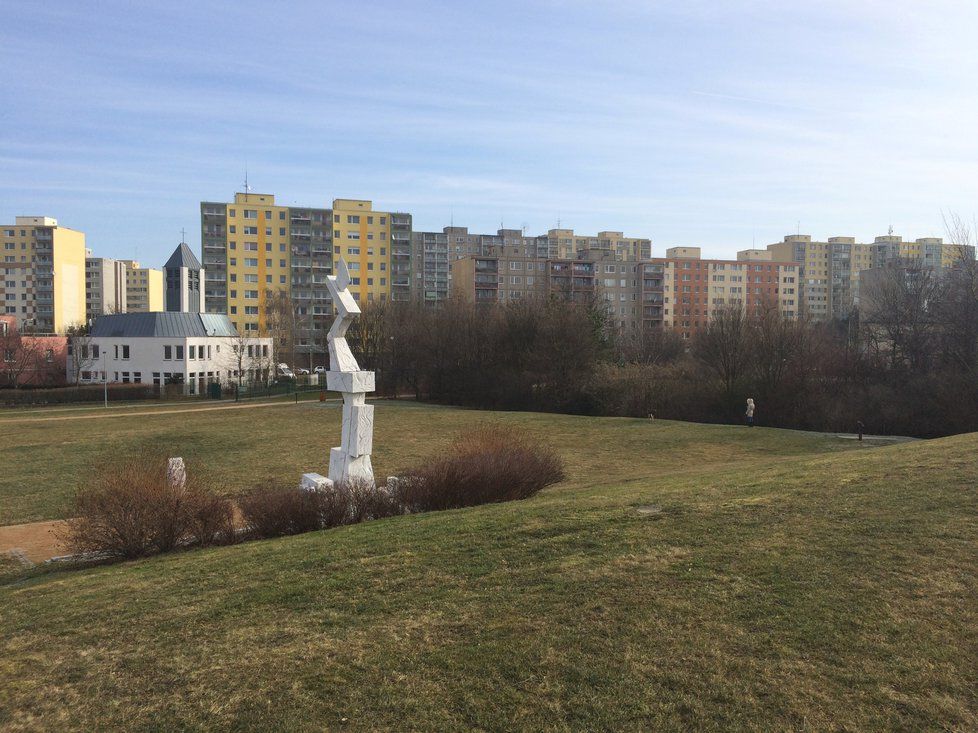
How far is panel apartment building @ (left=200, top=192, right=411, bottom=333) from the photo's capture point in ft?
302

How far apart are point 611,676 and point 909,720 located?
227cm

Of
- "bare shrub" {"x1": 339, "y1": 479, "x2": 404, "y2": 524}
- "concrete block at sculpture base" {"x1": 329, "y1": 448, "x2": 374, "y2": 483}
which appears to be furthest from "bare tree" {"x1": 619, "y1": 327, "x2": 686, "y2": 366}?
"bare shrub" {"x1": 339, "y1": 479, "x2": 404, "y2": 524}

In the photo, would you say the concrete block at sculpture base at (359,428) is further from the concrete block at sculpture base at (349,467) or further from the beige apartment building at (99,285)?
the beige apartment building at (99,285)

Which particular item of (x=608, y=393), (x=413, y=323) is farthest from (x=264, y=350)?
(x=608, y=393)

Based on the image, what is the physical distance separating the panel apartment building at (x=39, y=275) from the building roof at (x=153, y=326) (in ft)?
190

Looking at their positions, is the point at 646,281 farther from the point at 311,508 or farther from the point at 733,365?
the point at 311,508

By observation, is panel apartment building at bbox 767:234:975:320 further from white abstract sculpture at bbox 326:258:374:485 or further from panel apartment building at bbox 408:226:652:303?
white abstract sculpture at bbox 326:258:374:485

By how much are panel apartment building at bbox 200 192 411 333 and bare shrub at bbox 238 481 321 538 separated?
77.6m

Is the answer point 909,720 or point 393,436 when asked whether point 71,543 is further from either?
point 393,436

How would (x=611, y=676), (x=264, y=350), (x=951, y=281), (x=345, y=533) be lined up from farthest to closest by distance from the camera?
(x=264, y=350), (x=951, y=281), (x=345, y=533), (x=611, y=676)

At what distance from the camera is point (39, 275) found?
109562 mm

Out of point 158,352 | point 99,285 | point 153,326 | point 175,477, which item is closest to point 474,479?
point 175,477

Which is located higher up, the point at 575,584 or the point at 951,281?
the point at 951,281

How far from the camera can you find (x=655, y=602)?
297 inches
